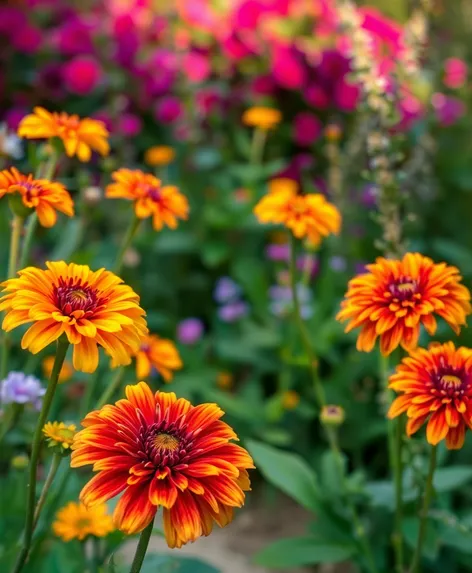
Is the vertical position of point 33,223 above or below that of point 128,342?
above

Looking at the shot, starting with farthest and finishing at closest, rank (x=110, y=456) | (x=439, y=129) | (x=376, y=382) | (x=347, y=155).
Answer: (x=439, y=129), (x=347, y=155), (x=376, y=382), (x=110, y=456)

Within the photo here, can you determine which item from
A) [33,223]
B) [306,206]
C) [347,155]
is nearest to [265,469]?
[306,206]

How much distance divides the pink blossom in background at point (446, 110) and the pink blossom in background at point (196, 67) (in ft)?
2.21

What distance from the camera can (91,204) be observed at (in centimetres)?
138

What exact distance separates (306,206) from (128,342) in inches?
20.1

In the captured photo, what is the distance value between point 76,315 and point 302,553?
790 millimetres

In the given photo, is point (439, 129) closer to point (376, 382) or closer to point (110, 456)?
point (376, 382)

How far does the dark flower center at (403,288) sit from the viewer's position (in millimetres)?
915

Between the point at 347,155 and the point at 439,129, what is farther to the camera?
the point at 439,129

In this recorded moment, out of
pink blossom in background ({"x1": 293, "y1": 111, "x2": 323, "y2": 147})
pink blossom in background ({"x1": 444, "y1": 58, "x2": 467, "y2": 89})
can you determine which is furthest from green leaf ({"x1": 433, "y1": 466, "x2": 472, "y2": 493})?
pink blossom in background ({"x1": 444, "y1": 58, "x2": 467, "y2": 89})

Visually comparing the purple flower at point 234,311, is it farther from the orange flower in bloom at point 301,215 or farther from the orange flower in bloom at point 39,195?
the orange flower in bloom at point 39,195

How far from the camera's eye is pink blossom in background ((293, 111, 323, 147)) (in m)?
2.32

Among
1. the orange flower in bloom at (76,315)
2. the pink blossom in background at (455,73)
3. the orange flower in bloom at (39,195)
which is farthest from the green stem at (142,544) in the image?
the pink blossom in background at (455,73)

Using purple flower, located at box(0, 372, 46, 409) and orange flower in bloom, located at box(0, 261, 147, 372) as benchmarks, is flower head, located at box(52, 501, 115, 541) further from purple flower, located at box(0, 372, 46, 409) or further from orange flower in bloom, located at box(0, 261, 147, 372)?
orange flower in bloom, located at box(0, 261, 147, 372)
